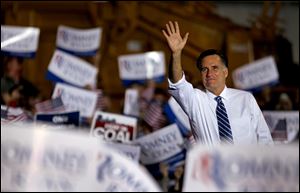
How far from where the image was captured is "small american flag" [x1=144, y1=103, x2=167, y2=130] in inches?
233

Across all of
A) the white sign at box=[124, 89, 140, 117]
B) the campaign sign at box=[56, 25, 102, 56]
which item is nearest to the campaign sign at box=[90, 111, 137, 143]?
the white sign at box=[124, 89, 140, 117]

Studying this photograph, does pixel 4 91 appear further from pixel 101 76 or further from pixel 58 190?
pixel 58 190

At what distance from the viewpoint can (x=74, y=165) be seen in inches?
70.7

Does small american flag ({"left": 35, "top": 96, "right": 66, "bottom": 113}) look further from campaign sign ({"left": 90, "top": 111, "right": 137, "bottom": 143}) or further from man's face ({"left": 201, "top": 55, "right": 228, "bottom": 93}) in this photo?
man's face ({"left": 201, "top": 55, "right": 228, "bottom": 93})

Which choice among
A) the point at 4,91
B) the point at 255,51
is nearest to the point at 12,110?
the point at 4,91

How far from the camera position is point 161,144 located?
5.06 m

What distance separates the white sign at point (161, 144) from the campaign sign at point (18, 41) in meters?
2.20

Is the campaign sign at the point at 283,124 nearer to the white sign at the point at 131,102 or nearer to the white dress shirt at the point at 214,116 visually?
the white sign at the point at 131,102

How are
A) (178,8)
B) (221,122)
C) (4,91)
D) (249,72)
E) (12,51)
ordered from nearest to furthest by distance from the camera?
(221,122) < (4,91) < (12,51) < (249,72) < (178,8)

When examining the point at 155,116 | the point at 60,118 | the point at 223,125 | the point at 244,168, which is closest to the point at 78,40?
the point at 155,116

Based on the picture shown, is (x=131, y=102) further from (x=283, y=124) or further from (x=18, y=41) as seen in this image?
(x=283, y=124)

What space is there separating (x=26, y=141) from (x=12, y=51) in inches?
192

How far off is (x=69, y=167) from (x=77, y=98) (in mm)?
4117

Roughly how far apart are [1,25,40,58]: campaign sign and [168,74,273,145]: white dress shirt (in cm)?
379
